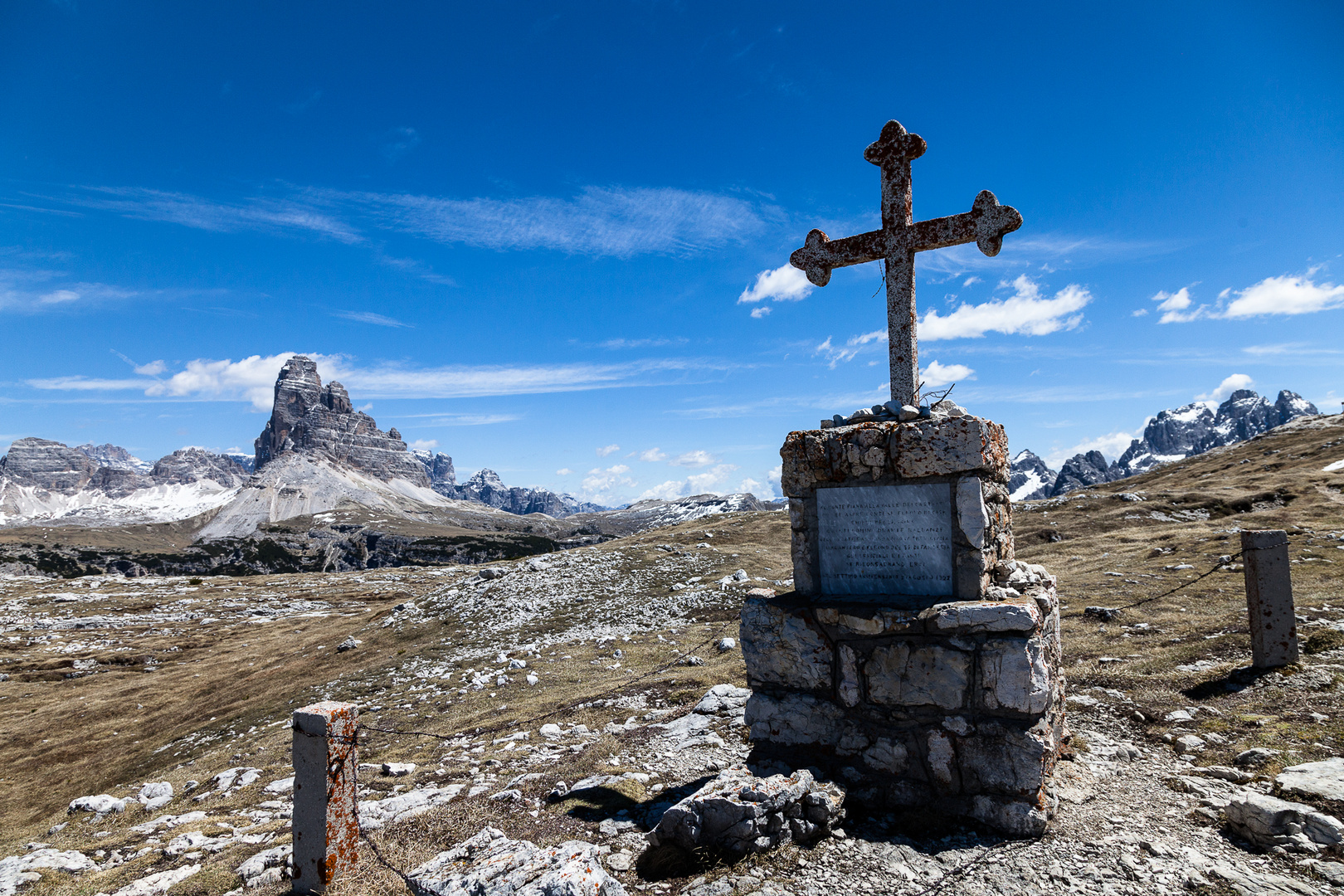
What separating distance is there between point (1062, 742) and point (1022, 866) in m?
2.63

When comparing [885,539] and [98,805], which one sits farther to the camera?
[98,805]

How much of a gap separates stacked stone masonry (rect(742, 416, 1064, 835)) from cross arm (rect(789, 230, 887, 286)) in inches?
103

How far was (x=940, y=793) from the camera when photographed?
20.6 feet

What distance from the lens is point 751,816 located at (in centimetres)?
570

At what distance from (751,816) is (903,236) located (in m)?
6.92

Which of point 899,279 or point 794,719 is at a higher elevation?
point 899,279

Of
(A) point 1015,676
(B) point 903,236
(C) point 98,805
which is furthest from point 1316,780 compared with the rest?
(C) point 98,805

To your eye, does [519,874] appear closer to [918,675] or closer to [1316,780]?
[918,675]

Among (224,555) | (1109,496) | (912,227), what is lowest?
A: (224,555)

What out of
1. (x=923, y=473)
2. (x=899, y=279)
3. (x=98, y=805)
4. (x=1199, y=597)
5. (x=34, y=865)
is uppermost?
(x=899, y=279)

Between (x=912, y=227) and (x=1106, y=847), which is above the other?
(x=912, y=227)

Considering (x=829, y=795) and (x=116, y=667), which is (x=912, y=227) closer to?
(x=829, y=795)

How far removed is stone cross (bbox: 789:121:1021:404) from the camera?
303 inches

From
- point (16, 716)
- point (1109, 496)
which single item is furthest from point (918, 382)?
point (1109, 496)
